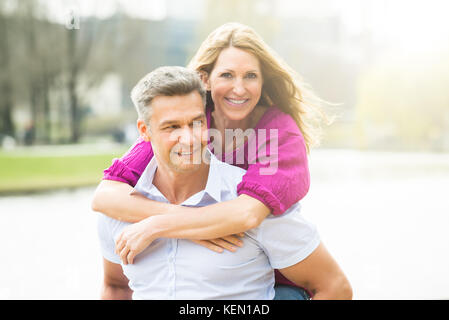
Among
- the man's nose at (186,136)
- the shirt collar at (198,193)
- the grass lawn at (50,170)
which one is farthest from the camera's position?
the grass lawn at (50,170)

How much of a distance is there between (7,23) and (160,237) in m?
14.3

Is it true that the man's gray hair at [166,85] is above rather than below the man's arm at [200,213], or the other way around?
above

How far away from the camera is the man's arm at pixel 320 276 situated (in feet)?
5.55

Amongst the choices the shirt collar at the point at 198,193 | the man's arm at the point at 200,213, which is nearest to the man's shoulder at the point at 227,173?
the shirt collar at the point at 198,193

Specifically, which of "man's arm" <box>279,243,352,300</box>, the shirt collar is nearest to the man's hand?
the shirt collar

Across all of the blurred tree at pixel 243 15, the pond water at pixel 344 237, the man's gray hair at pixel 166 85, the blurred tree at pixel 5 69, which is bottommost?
the pond water at pixel 344 237

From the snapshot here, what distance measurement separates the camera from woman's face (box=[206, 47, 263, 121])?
87.1 inches

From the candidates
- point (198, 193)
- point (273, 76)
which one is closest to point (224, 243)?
point (198, 193)

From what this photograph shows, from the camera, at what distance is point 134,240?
1.63 m

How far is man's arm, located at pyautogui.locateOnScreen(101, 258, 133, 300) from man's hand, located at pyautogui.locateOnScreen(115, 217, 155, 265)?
0.82 feet

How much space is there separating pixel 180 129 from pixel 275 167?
428 millimetres

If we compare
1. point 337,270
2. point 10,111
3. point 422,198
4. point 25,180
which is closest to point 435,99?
point 422,198

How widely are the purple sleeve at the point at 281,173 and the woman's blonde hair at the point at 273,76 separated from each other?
18cm

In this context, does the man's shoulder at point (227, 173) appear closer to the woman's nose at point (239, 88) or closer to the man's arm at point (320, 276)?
the man's arm at point (320, 276)
